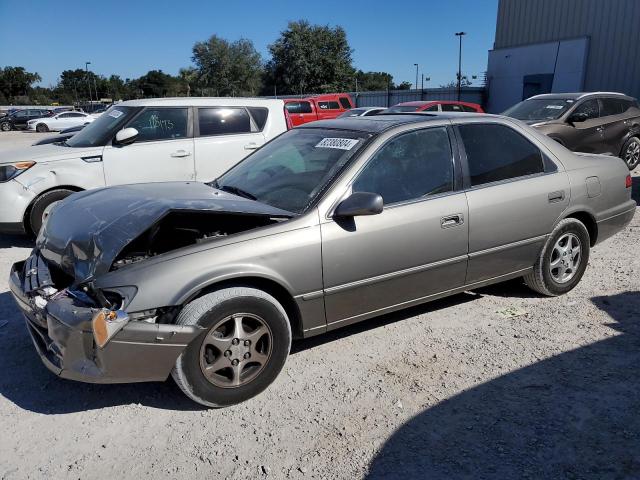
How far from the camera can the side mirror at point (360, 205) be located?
10.5ft

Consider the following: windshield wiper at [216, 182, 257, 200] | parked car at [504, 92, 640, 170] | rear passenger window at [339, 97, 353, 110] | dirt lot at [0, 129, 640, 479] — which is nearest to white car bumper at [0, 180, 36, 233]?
dirt lot at [0, 129, 640, 479]

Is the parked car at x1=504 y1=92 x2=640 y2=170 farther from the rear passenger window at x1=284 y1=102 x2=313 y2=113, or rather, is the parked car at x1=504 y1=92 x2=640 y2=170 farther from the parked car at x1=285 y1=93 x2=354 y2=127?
the rear passenger window at x1=284 y1=102 x2=313 y2=113

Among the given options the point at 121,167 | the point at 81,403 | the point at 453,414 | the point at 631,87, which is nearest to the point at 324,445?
the point at 453,414

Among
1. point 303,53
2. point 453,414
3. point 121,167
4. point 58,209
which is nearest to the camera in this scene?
point 453,414

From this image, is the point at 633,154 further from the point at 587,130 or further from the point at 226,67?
the point at 226,67

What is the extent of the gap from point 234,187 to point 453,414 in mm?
2257

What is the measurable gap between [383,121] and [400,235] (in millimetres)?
999

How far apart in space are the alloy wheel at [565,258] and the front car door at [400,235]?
1095 mm

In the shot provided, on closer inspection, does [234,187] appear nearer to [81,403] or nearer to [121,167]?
[81,403]

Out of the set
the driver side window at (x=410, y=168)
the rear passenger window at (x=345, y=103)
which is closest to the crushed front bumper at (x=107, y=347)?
the driver side window at (x=410, y=168)

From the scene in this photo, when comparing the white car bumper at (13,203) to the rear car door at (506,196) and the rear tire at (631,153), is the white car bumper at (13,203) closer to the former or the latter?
the rear car door at (506,196)

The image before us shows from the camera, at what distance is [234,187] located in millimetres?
4059

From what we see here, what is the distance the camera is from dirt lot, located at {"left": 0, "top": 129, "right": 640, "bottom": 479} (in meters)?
2.60

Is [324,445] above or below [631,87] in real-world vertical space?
below
